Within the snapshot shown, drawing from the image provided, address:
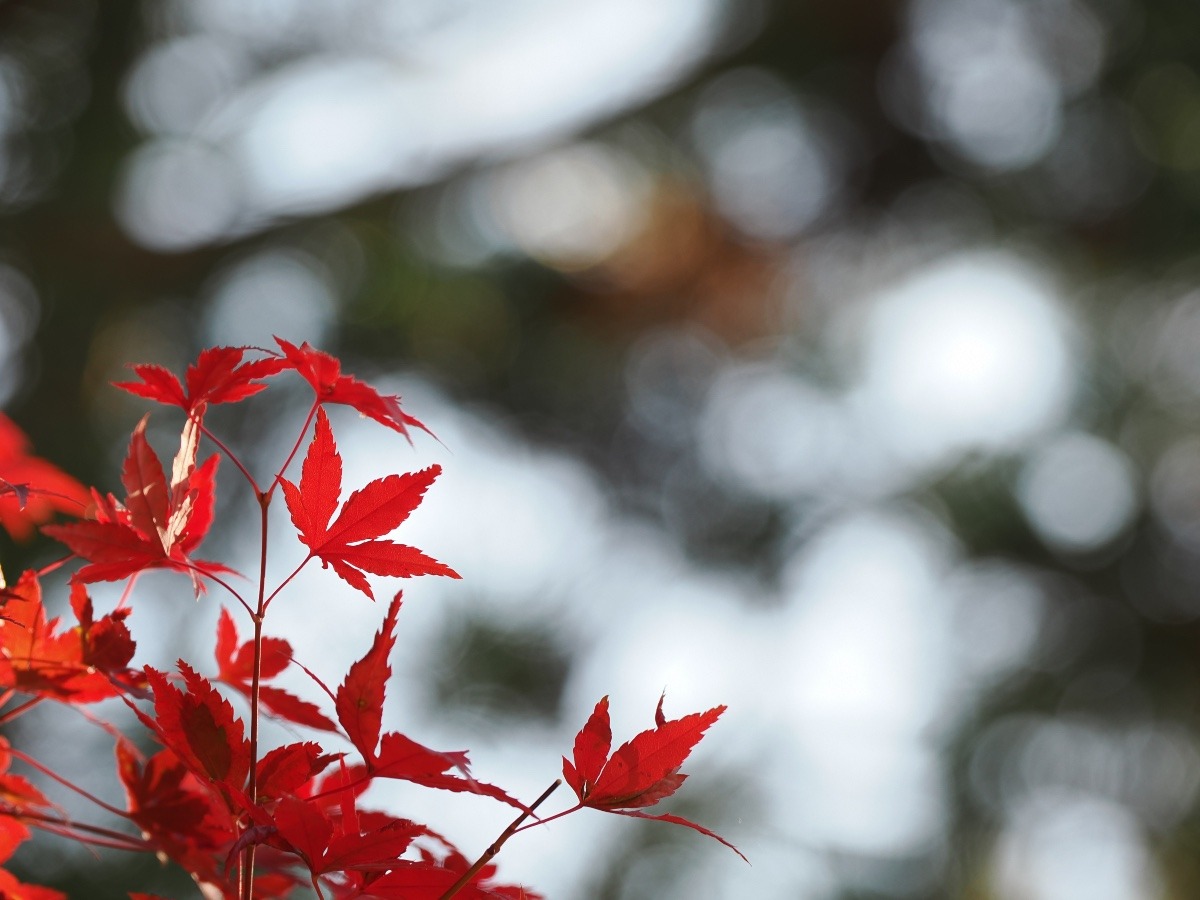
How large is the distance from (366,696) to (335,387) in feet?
0.31

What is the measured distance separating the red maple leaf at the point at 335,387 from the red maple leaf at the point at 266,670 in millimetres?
79

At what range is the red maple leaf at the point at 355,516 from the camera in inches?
13.6

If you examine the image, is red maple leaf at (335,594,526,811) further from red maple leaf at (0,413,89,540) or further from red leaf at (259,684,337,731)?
red maple leaf at (0,413,89,540)

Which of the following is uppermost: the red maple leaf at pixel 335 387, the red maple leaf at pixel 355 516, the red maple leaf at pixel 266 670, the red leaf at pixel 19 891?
the red maple leaf at pixel 335 387

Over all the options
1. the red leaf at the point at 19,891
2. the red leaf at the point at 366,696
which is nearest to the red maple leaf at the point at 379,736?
the red leaf at the point at 366,696

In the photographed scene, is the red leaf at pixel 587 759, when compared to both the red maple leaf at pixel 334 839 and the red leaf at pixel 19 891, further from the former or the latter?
the red leaf at pixel 19 891

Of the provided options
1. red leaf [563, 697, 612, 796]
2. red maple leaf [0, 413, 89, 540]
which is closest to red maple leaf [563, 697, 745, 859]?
red leaf [563, 697, 612, 796]

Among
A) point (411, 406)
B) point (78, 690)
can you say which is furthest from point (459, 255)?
point (78, 690)

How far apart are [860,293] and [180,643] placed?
157cm

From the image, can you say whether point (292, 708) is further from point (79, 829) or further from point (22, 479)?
point (22, 479)

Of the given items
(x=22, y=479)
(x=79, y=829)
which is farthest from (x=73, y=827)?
(x=22, y=479)

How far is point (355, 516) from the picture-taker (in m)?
0.35

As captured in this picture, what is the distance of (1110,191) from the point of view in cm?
240

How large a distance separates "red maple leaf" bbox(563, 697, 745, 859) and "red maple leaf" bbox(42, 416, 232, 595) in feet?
0.41
